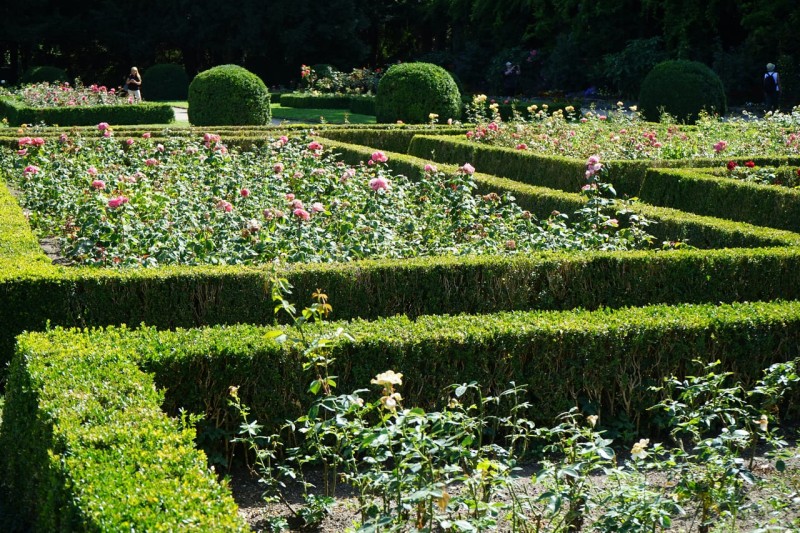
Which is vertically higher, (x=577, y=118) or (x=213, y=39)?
(x=213, y=39)

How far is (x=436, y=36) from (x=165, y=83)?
12817 mm

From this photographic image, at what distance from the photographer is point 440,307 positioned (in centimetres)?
557

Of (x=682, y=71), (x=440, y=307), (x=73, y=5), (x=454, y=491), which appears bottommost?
(x=454, y=491)

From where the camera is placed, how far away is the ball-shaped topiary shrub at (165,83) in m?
30.7

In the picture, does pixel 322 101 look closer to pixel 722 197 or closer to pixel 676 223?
pixel 722 197

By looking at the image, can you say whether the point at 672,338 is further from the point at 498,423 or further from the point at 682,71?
the point at 682,71

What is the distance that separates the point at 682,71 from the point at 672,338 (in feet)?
47.4

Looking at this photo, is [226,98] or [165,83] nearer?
[226,98]

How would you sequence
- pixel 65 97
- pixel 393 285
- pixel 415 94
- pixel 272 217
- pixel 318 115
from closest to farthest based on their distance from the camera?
1. pixel 393 285
2. pixel 272 217
3. pixel 415 94
4. pixel 65 97
5. pixel 318 115

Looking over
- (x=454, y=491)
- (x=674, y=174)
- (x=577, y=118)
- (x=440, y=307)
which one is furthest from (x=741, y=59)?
(x=454, y=491)

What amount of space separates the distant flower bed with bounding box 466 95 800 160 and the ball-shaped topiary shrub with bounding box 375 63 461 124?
4.80m

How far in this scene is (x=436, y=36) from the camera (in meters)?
38.9

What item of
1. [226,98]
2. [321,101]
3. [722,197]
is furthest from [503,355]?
[321,101]

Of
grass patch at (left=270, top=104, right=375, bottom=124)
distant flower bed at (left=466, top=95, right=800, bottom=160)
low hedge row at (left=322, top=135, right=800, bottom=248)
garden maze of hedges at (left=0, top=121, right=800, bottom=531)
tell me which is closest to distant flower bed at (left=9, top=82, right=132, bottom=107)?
grass patch at (left=270, top=104, right=375, bottom=124)
